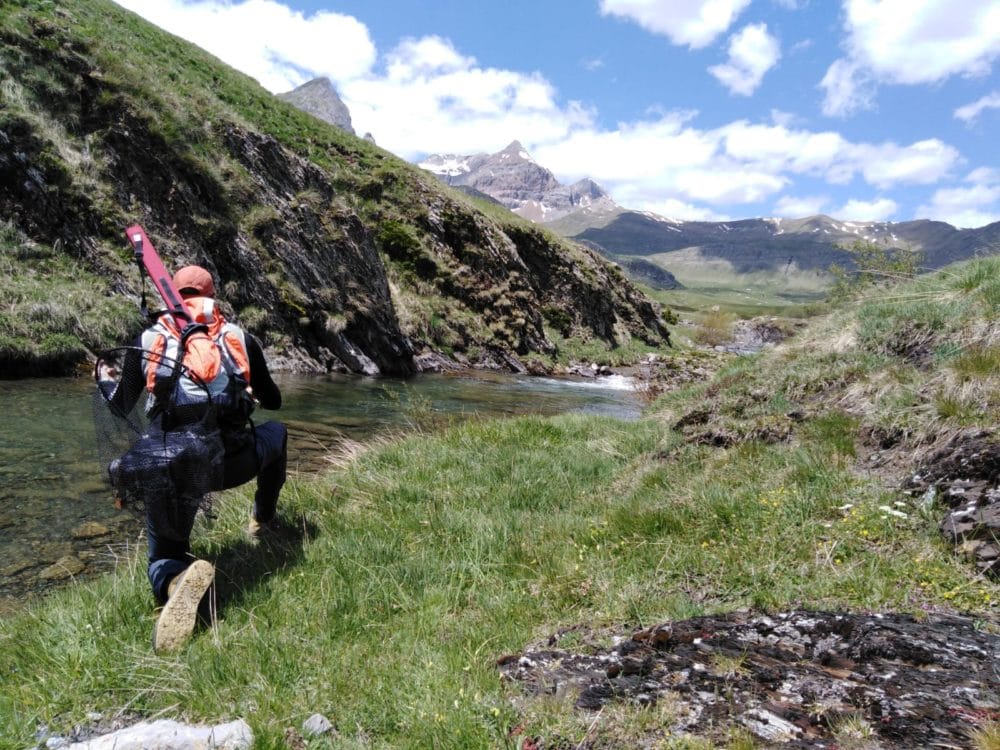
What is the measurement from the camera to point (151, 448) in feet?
12.6

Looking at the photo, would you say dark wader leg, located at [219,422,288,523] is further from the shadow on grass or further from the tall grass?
the tall grass

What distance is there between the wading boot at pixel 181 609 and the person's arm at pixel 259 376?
149cm

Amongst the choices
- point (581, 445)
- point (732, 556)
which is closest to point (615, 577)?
point (732, 556)

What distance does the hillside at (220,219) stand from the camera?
62.0 feet

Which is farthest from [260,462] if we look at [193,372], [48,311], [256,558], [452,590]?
[48,311]

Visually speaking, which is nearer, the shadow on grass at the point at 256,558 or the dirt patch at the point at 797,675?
the dirt patch at the point at 797,675

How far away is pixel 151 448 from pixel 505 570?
2.73m

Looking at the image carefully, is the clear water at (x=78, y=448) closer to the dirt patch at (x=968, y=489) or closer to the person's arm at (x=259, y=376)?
the person's arm at (x=259, y=376)

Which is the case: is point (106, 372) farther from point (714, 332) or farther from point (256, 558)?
point (714, 332)

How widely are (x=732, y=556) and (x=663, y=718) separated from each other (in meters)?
1.85

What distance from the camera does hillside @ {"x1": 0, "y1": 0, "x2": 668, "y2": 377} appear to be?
18.9 meters

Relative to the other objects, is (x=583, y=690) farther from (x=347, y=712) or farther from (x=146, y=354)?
(x=146, y=354)

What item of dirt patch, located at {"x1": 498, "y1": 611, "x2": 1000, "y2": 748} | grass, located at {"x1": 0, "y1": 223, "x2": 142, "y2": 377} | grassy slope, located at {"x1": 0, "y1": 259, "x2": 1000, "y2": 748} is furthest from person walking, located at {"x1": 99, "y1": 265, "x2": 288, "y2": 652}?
grass, located at {"x1": 0, "y1": 223, "x2": 142, "y2": 377}

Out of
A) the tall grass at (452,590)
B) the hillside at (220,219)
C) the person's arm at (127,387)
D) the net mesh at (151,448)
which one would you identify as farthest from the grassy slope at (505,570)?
the hillside at (220,219)
